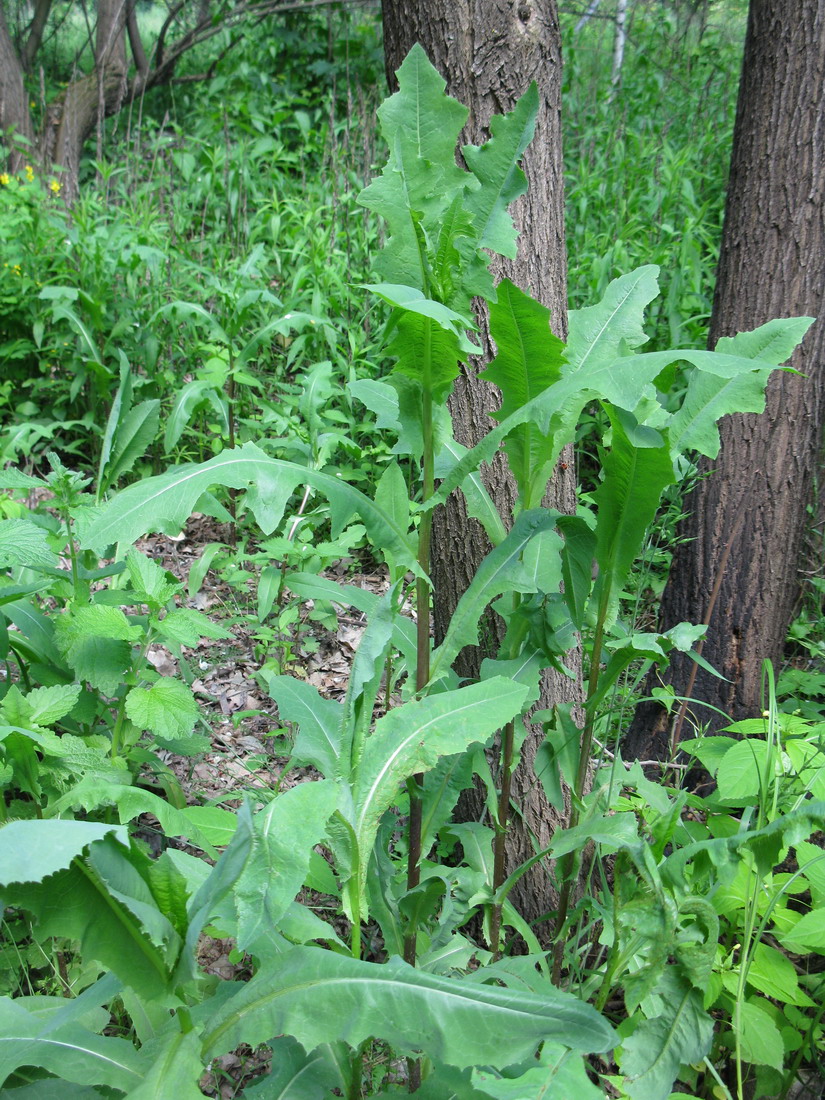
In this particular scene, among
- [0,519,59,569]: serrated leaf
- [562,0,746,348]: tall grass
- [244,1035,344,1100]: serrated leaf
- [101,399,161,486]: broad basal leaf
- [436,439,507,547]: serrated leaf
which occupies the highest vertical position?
[562,0,746,348]: tall grass

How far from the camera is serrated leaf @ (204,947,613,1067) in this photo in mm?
1000

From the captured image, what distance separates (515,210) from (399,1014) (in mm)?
1729

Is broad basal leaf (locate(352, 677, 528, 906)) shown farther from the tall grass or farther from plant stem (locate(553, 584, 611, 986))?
the tall grass

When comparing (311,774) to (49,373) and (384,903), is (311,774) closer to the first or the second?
(384,903)

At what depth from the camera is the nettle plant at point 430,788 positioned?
1.04m

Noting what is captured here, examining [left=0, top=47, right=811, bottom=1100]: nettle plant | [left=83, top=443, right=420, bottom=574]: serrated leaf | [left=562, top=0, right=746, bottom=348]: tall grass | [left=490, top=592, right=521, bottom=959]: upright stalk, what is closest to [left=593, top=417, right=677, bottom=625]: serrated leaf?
[left=0, top=47, right=811, bottom=1100]: nettle plant

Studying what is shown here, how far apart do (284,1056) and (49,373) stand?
424cm

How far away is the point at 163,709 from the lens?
5.97 feet

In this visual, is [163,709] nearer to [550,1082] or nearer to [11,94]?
[550,1082]

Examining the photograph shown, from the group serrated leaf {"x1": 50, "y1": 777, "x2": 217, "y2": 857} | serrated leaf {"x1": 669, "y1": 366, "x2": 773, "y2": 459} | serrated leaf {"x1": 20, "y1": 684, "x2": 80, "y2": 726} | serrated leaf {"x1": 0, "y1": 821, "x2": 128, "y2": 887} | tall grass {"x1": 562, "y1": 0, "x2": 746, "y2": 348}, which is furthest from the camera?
tall grass {"x1": 562, "y1": 0, "x2": 746, "y2": 348}

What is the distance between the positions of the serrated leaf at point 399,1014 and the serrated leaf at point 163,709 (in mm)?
768

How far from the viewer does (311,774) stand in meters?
2.46

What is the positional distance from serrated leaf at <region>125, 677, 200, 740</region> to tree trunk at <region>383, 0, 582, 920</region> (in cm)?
71

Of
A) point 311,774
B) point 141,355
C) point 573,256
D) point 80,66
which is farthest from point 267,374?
point 80,66
